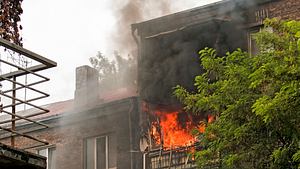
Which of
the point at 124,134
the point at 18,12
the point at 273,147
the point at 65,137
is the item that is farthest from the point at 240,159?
the point at 65,137

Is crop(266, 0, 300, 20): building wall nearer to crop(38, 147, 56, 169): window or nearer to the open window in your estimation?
the open window

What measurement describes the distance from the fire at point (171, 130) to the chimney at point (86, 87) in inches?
148

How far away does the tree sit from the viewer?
42.1 feet

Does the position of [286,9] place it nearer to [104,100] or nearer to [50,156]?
[104,100]

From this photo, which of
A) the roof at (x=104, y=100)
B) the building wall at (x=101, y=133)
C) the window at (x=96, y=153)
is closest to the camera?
the building wall at (x=101, y=133)

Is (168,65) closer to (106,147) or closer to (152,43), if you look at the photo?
(152,43)

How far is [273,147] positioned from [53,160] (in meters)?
15.5

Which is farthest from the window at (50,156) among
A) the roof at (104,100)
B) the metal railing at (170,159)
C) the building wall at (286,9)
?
the building wall at (286,9)

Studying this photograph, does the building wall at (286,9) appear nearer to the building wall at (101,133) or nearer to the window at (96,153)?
the building wall at (101,133)

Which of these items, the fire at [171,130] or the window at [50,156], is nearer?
the fire at [171,130]

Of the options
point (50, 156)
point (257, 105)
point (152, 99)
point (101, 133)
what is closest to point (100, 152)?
point (101, 133)

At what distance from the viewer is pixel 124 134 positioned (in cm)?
2572

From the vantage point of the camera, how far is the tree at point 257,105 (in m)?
12.8

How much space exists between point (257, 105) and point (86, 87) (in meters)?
16.6
